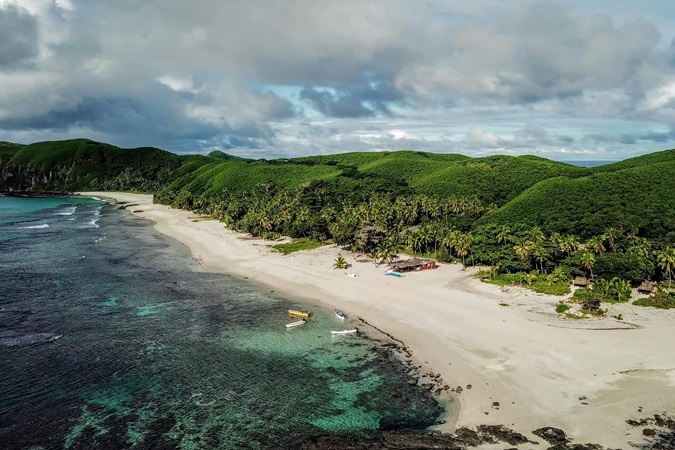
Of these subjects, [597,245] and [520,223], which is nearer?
[597,245]

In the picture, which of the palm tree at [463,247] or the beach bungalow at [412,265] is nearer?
the beach bungalow at [412,265]

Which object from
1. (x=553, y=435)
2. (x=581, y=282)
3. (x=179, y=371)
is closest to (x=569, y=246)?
(x=581, y=282)

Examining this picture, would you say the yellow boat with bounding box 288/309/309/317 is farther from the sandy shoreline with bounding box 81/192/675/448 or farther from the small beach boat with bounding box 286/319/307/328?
the sandy shoreline with bounding box 81/192/675/448

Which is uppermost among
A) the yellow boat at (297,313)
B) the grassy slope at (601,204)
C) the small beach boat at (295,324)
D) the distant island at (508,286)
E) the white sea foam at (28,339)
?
the grassy slope at (601,204)

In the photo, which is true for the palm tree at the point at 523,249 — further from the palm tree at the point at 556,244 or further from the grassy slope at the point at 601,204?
the grassy slope at the point at 601,204

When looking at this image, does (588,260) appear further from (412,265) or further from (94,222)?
(94,222)

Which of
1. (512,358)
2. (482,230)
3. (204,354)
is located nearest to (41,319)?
(204,354)

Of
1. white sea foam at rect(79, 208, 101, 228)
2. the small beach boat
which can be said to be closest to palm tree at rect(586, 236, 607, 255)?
the small beach boat

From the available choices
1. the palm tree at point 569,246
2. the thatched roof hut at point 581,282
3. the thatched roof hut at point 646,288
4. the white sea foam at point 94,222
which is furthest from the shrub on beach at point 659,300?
the white sea foam at point 94,222
